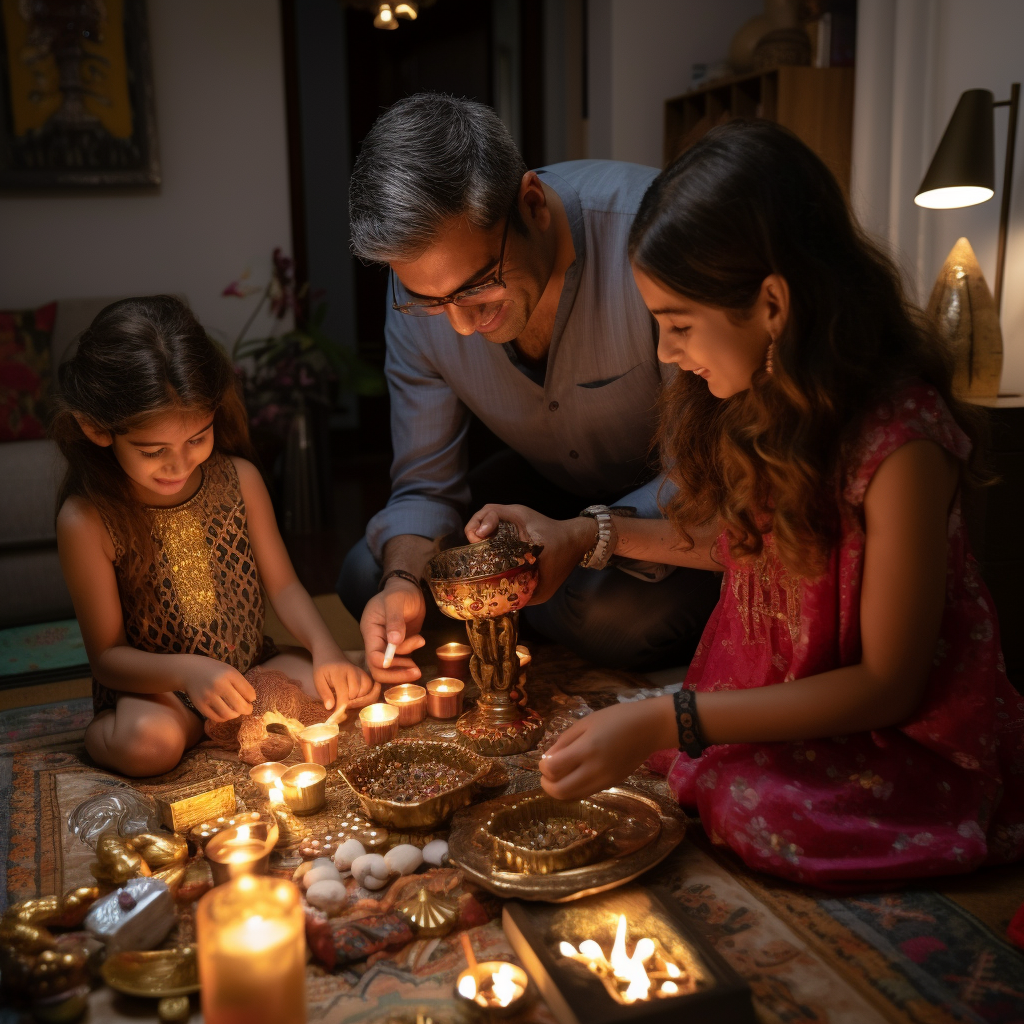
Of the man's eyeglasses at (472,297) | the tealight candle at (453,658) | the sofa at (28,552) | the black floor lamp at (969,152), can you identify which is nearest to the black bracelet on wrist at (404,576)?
the tealight candle at (453,658)

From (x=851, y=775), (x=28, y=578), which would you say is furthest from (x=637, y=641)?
(x=28, y=578)

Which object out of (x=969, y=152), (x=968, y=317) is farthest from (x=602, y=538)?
(x=969, y=152)

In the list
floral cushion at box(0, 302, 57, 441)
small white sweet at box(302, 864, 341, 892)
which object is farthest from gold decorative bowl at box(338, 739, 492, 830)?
floral cushion at box(0, 302, 57, 441)

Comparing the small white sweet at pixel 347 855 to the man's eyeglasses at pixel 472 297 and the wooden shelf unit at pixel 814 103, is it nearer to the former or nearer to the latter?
the man's eyeglasses at pixel 472 297

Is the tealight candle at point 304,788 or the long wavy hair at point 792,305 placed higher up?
the long wavy hair at point 792,305

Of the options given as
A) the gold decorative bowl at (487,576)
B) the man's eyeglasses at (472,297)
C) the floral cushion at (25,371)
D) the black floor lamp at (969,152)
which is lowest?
the gold decorative bowl at (487,576)

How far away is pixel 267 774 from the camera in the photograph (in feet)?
5.41

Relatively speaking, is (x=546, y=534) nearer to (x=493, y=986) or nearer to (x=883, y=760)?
(x=883, y=760)

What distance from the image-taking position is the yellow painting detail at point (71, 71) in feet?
12.9

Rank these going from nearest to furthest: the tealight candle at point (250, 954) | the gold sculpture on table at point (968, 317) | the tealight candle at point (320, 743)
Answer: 1. the tealight candle at point (250, 954)
2. the tealight candle at point (320, 743)
3. the gold sculpture on table at point (968, 317)

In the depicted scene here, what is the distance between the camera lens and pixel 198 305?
4.46 meters

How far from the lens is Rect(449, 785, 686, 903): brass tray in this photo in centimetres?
126

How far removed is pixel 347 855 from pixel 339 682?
52 centimetres

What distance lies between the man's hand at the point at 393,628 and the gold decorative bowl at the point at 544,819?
0.58 m
